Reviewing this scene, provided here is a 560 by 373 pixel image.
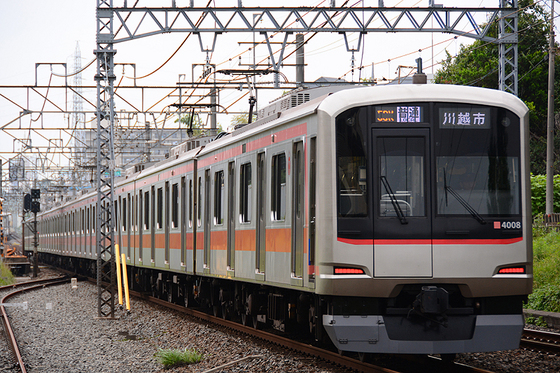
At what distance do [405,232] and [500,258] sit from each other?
3.21ft

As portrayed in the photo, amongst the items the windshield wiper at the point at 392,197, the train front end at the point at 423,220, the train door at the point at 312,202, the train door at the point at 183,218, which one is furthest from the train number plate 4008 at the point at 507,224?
the train door at the point at 183,218

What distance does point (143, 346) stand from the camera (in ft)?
40.3

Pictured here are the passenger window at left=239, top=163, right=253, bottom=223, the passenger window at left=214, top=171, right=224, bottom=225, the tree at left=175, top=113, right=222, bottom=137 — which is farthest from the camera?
the tree at left=175, top=113, right=222, bottom=137

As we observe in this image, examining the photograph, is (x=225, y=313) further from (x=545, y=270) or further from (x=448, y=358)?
(x=545, y=270)

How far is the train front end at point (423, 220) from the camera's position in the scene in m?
7.81

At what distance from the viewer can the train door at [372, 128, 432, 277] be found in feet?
25.7

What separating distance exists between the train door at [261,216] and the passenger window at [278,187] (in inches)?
16.8

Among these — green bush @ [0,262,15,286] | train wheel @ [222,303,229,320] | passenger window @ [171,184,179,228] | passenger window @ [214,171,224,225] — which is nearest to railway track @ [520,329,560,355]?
passenger window @ [214,171,224,225]

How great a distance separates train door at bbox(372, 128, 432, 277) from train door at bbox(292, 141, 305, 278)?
1216mm

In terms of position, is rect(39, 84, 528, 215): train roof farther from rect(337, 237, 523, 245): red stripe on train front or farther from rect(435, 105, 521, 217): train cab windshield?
rect(337, 237, 523, 245): red stripe on train front

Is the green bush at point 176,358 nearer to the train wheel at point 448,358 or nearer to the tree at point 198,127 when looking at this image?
the train wheel at point 448,358

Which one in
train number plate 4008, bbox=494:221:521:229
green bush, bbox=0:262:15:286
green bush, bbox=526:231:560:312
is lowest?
green bush, bbox=0:262:15:286

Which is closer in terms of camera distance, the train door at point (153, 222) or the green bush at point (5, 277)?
the train door at point (153, 222)

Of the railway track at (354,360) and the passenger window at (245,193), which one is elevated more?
the passenger window at (245,193)
